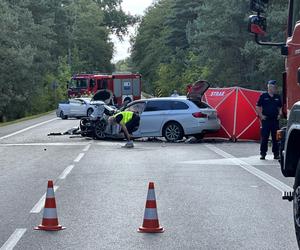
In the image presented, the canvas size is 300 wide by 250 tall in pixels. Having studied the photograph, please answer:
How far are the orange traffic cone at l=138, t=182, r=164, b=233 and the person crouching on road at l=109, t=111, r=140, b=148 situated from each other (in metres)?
15.2

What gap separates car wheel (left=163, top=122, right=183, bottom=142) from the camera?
27797 millimetres

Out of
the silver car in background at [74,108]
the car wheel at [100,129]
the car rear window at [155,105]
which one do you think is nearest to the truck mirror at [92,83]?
the silver car in background at [74,108]

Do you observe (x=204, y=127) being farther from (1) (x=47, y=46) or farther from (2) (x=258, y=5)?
(1) (x=47, y=46)

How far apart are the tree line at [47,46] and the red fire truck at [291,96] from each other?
49.5 m

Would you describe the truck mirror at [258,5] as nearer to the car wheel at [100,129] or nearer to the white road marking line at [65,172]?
the white road marking line at [65,172]

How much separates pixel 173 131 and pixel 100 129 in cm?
308

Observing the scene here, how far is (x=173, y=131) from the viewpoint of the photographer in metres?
27.9

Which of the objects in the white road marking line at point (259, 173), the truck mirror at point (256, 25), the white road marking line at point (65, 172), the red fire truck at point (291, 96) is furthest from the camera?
the white road marking line at point (65, 172)

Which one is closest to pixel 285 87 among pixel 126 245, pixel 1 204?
pixel 126 245

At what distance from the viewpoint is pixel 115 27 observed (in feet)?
444

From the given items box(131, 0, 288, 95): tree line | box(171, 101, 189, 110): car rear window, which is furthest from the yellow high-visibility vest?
box(131, 0, 288, 95): tree line

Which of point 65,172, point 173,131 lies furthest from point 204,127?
point 65,172

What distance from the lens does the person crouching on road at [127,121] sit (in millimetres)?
26183

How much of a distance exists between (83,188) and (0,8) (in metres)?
47.0
